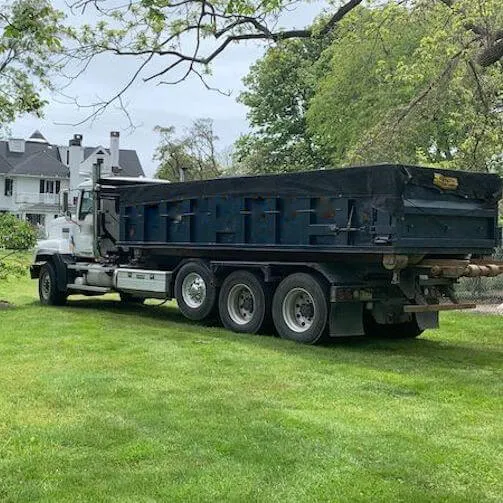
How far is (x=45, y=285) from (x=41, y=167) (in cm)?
5261

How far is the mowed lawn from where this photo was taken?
5129mm

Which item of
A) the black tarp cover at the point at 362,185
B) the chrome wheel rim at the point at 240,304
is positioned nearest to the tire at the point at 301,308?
the chrome wheel rim at the point at 240,304

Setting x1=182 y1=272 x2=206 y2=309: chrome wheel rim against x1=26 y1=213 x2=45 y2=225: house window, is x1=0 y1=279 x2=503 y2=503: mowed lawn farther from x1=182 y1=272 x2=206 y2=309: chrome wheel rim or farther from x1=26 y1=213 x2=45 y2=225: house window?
x1=26 y1=213 x2=45 y2=225: house window

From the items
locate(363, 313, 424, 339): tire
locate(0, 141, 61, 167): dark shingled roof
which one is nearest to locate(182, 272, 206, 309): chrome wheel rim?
locate(363, 313, 424, 339): tire

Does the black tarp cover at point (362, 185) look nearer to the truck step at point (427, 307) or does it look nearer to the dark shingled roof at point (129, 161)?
the truck step at point (427, 307)

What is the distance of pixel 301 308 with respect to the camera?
1203cm

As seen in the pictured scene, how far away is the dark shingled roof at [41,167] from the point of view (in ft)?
220

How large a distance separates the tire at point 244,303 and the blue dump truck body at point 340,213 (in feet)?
1.37

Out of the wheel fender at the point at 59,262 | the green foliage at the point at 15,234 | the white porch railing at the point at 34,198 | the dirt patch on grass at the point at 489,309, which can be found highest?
the white porch railing at the point at 34,198

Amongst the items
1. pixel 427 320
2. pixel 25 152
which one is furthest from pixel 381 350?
pixel 25 152

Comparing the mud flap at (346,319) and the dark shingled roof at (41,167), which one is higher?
the dark shingled roof at (41,167)

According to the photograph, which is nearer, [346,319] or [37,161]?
[346,319]

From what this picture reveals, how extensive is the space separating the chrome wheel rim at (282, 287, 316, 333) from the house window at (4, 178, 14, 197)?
59.1m

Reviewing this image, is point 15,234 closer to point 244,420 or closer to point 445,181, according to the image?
point 445,181
